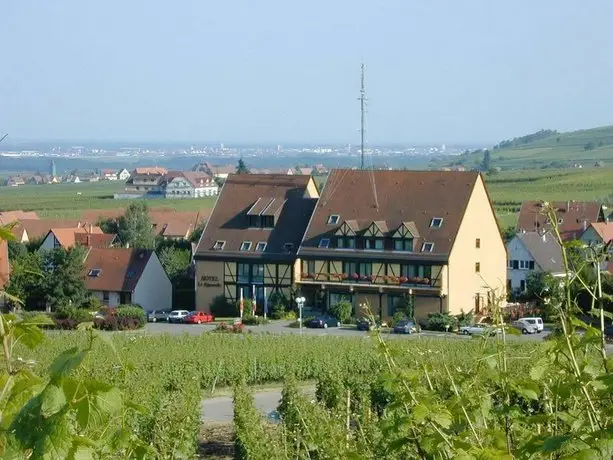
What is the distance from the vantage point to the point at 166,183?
162 metres

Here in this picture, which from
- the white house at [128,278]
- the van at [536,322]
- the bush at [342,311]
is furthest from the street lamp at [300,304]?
the van at [536,322]

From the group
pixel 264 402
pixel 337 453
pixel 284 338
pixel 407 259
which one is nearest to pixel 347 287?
pixel 407 259

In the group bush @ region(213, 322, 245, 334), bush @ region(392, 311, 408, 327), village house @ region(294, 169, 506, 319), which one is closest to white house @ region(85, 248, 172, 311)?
village house @ region(294, 169, 506, 319)

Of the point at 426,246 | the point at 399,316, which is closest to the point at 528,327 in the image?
the point at 399,316

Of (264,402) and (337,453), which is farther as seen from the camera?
(264,402)

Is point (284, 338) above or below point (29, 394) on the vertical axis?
below

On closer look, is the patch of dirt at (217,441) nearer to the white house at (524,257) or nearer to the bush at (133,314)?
the bush at (133,314)

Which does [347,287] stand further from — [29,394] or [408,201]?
[29,394]

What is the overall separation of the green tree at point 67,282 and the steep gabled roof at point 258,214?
4197 millimetres

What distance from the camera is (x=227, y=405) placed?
2458 centimetres

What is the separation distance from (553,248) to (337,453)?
124ft

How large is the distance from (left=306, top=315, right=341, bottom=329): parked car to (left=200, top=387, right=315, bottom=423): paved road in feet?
35.8

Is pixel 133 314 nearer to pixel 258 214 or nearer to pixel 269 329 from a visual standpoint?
pixel 269 329

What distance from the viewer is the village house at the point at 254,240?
41094 millimetres
